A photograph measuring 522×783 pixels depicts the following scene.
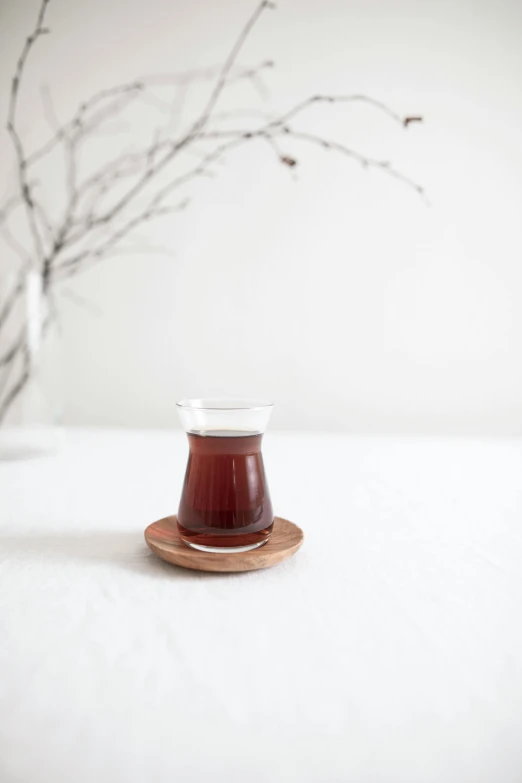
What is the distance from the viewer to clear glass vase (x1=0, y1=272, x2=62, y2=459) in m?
0.91

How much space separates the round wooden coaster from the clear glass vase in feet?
1.59

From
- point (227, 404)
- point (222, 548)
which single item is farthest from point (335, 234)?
point (222, 548)

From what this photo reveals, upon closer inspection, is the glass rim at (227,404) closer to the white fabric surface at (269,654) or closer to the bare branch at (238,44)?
the white fabric surface at (269,654)

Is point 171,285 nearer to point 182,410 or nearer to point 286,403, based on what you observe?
point 286,403

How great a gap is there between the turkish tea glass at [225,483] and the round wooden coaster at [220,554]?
10 millimetres

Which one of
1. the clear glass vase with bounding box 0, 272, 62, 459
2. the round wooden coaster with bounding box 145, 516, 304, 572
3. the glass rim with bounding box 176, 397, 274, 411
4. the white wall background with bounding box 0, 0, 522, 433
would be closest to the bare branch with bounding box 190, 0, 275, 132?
the white wall background with bounding box 0, 0, 522, 433

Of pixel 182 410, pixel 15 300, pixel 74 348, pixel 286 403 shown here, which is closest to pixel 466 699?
pixel 182 410

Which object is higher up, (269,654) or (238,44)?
(238,44)

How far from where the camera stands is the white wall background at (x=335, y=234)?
1266 millimetres

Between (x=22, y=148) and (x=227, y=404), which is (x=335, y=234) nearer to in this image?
Result: (x=22, y=148)

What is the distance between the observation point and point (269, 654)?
1.13ft

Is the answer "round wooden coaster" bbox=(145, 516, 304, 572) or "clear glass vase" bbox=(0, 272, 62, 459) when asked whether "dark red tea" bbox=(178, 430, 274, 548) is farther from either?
"clear glass vase" bbox=(0, 272, 62, 459)

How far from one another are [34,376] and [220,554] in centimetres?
57

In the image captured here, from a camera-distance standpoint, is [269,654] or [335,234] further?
[335,234]
